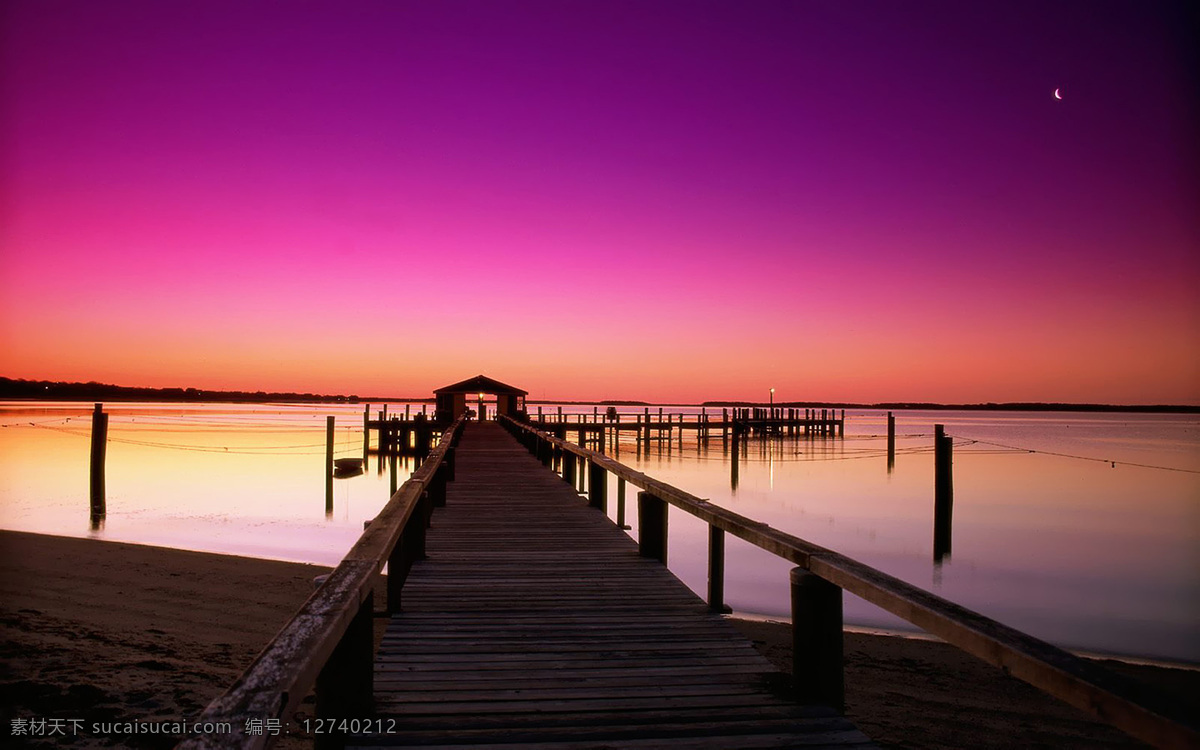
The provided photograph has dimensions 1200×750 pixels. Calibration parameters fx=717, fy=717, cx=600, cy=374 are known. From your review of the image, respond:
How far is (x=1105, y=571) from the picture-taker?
14.9 meters

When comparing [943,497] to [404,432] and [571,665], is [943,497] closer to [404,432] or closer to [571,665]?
[571,665]

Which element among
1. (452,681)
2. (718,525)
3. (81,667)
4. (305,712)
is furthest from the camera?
(81,667)

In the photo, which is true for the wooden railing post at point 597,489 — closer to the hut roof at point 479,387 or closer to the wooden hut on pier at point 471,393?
the wooden hut on pier at point 471,393

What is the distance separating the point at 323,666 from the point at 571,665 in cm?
171

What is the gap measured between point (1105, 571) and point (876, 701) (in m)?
11.5

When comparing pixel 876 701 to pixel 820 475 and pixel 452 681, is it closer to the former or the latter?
pixel 452 681

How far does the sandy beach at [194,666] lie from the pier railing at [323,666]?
3382mm

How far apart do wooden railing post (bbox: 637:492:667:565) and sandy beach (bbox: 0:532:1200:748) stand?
7.14ft

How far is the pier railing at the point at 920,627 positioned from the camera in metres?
1.70

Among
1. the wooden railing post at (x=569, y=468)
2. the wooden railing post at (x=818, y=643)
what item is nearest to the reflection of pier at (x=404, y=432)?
the wooden railing post at (x=569, y=468)

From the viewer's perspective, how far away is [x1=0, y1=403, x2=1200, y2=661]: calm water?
12.2 m

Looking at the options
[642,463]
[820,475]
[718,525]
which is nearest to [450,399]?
[642,463]

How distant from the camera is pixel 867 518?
68.6 feet

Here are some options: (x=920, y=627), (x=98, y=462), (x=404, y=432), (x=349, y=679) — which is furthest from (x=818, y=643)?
(x=404, y=432)
